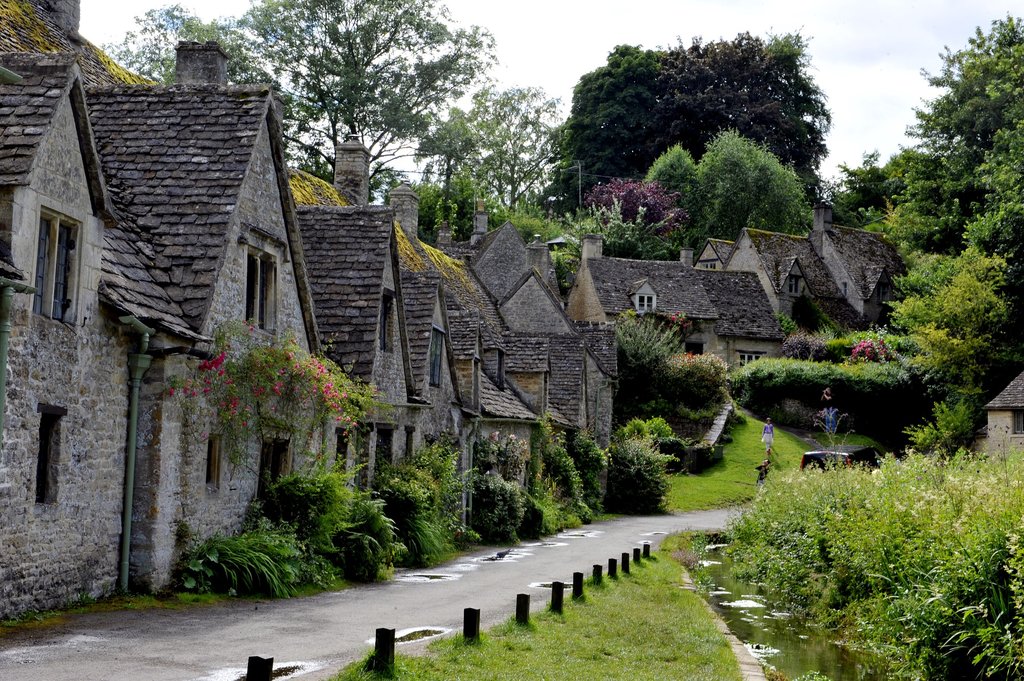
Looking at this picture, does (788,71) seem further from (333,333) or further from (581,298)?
(333,333)

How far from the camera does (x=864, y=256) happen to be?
75812mm

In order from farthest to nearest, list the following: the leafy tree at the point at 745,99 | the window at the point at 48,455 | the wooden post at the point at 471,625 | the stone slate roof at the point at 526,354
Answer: the leafy tree at the point at 745,99
the stone slate roof at the point at 526,354
the window at the point at 48,455
the wooden post at the point at 471,625

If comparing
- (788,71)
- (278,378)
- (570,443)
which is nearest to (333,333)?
(278,378)

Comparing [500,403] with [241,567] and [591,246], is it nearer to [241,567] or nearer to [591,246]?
[241,567]

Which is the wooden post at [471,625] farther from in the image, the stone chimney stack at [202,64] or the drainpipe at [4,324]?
the stone chimney stack at [202,64]

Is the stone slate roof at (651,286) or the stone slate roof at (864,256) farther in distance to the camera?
the stone slate roof at (864,256)

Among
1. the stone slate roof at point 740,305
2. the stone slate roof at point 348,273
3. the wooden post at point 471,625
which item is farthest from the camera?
the stone slate roof at point 740,305

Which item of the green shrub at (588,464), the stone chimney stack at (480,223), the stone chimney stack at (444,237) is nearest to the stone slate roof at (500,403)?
the green shrub at (588,464)

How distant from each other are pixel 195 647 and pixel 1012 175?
4859 centimetres

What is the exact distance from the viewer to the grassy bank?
36.3ft

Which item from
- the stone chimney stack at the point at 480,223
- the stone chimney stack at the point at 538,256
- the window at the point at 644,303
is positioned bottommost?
the window at the point at 644,303

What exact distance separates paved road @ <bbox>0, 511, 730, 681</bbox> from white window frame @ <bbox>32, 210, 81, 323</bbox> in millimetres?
3578

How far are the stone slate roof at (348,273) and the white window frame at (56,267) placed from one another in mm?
8298

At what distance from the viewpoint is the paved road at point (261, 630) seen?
10.6 m
